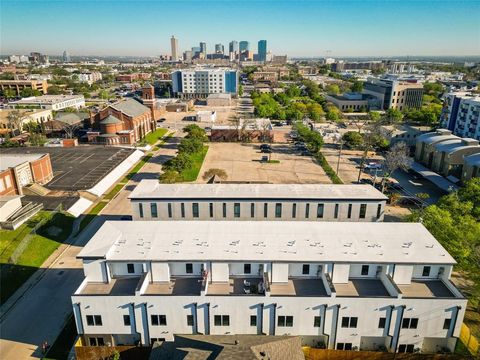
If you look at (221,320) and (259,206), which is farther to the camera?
(259,206)

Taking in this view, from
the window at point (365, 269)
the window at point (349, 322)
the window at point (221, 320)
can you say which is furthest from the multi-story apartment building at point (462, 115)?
the window at point (221, 320)

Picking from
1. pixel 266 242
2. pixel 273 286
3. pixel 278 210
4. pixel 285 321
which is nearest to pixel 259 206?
pixel 278 210

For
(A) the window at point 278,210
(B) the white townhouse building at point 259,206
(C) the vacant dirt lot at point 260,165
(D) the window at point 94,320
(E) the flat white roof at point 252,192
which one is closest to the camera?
(D) the window at point 94,320

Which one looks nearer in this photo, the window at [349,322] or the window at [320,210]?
the window at [349,322]

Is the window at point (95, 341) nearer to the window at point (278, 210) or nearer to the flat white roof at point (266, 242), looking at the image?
the flat white roof at point (266, 242)

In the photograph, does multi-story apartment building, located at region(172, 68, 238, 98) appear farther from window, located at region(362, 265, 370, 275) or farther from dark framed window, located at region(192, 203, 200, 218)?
window, located at region(362, 265, 370, 275)

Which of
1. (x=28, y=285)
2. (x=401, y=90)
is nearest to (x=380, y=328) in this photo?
(x=28, y=285)

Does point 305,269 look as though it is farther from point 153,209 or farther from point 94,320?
point 153,209
